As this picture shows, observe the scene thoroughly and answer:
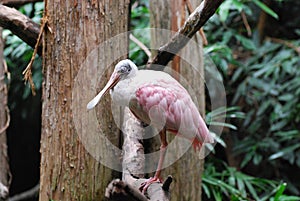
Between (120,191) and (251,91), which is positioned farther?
(251,91)

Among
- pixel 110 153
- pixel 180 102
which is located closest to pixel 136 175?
pixel 110 153

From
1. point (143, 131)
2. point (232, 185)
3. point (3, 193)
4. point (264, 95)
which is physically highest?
point (143, 131)

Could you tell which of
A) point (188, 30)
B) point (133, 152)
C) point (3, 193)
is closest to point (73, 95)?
point (133, 152)

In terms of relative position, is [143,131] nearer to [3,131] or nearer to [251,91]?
[3,131]

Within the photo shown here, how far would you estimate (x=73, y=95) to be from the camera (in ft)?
4.77

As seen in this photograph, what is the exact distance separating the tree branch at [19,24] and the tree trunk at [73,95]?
6cm

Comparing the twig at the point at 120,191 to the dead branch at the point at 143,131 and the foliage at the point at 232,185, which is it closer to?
the dead branch at the point at 143,131

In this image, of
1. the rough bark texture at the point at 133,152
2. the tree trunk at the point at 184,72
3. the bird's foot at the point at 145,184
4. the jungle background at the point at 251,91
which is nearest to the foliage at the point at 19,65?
the jungle background at the point at 251,91

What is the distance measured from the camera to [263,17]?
3.45 m

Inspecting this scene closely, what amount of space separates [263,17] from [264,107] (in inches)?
32.2

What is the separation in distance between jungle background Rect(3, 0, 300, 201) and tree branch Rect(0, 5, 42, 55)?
1006mm

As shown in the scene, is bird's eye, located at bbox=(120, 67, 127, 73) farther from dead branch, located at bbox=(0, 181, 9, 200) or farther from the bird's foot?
dead branch, located at bbox=(0, 181, 9, 200)

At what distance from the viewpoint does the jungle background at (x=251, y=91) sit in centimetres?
271

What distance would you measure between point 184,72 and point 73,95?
0.57m
